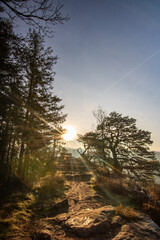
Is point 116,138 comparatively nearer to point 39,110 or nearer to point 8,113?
point 39,110

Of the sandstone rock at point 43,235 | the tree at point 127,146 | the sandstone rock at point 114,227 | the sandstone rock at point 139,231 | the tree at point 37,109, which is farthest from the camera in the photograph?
the tree at point 127,146

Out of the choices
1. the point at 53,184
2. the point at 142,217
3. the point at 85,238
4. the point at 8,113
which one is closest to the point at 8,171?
the point at 53,184

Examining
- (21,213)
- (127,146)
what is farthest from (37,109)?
(127,146)

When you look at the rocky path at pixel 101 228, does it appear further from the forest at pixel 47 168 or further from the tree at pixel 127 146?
the tree at pixel 127 146

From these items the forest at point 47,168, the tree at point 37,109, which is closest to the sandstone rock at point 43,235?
the forest at point 47,168

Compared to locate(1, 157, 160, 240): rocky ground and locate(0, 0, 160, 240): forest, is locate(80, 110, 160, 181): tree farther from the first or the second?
locate(1, 157, 160, 240): rocky ground

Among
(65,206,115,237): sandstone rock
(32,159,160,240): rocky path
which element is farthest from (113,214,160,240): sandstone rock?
(65,206,115,237): sandstone rock

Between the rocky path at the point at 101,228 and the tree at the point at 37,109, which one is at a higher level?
the tree at the point at 37,109

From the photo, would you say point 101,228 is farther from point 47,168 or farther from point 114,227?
point 47,168

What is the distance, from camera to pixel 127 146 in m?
15.4

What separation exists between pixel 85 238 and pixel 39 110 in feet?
29.7

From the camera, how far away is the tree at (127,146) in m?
14.1

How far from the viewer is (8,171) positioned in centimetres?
798

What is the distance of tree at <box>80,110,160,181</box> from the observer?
14.1 meters
